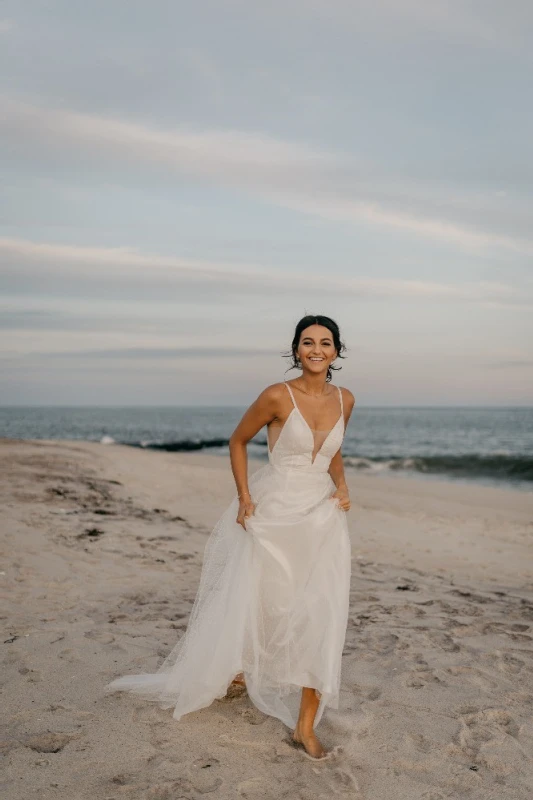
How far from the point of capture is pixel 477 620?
5938mm

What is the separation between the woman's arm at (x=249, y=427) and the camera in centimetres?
373

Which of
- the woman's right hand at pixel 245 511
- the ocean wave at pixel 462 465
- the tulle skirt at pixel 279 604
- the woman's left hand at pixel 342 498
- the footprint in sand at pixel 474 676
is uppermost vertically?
the woman's left hand at pixel 342 498

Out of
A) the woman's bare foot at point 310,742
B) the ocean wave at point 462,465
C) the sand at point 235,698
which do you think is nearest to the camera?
the sand at point 235,698

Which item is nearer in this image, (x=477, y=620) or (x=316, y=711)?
→ (x=316, y=711)

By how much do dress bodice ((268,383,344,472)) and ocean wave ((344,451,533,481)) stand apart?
20.1 m

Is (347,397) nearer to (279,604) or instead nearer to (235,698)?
(279,604)

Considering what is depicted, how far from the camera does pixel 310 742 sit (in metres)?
3.58

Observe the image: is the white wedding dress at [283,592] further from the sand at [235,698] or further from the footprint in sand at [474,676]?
the footprint in sand at [474,676]

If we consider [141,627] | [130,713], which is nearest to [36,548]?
[141,627]

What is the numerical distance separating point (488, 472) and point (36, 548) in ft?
62.4

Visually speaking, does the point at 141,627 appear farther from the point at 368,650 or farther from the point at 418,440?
the point at 418,440

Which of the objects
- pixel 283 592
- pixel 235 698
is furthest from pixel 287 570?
pixel 235 698

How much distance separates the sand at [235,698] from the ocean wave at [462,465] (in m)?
13.9

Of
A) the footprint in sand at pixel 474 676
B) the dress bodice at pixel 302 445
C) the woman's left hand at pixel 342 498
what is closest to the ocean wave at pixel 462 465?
the footprint in sand at pixel 474 676
